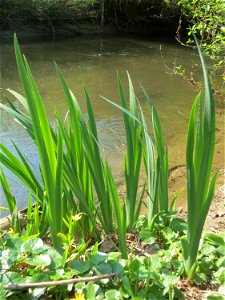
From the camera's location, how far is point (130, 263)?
1.11 metres

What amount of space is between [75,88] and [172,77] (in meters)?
1.96

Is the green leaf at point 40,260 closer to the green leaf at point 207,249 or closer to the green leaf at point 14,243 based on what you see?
the green leaf at point 14,243

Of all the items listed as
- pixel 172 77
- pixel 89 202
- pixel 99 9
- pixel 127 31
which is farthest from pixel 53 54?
pixel 89 202

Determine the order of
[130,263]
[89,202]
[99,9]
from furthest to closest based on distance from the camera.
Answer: [99,9]
[89,202]
[130,263]

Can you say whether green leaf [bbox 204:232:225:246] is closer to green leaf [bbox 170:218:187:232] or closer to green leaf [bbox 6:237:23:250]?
green leaf [bbox 170:218:187:232]

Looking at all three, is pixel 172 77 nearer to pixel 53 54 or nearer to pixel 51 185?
pixel 53 54

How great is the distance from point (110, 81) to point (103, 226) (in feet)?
17.7

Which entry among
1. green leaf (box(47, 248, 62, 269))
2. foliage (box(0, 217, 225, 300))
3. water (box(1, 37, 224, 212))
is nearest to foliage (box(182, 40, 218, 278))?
foliage (box(0, 217, 225, 300))

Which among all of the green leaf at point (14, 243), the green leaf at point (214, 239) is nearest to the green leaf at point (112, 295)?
the green leaf at point (14, 243)

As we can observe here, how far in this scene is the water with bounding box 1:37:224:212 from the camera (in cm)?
384

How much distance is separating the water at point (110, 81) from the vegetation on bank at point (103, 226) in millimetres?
321

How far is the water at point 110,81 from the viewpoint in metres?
3.84

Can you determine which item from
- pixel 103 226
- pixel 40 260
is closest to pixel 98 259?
pixel 40 260

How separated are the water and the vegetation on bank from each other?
0.32 m
